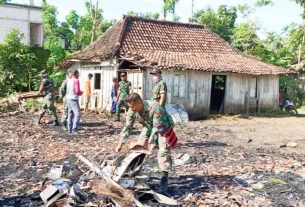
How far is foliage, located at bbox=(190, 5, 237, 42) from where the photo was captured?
37.8m

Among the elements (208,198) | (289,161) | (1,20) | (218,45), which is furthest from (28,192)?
(1,20)

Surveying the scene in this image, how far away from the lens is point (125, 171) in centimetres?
634

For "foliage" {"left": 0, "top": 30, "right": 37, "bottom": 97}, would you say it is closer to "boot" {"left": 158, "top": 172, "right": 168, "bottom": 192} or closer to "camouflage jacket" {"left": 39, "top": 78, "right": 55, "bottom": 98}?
"camouflage jacket" {"left": 39, "top": 78, "right": 55, "bottom": 98}

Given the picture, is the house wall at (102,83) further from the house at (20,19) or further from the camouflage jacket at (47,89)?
the house at (20,19)

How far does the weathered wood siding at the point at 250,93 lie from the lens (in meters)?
21.4

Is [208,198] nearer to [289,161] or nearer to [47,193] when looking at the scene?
[47,193]

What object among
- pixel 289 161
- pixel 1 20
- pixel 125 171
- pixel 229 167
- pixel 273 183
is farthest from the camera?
pixel 1 20

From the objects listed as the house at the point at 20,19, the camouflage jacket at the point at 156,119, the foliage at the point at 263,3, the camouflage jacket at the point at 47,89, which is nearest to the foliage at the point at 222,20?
the foliage at the point at 263,3

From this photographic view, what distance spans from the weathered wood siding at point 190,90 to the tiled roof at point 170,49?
0.55 meters

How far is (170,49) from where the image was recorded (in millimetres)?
21828

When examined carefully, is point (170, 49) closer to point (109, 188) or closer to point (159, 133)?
point (159, 133)

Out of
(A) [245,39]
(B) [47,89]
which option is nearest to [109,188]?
(B) [47,89]

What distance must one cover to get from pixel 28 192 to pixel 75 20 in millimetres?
37593

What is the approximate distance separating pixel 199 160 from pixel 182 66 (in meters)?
10.1
